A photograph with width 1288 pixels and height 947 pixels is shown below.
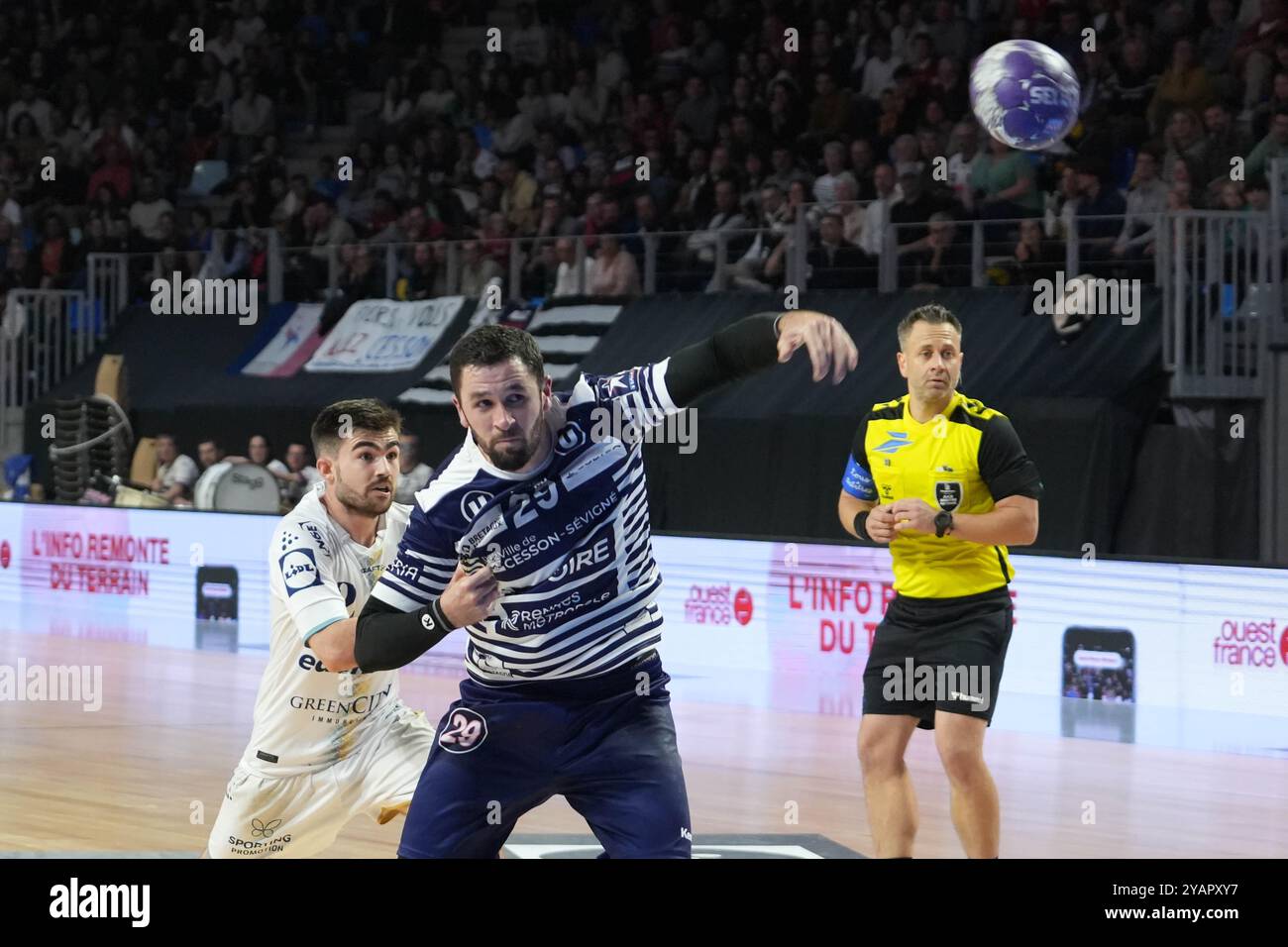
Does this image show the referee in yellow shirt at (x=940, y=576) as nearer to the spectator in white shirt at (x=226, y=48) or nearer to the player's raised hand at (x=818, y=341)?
the player's raised hand at (x=818, y=341)

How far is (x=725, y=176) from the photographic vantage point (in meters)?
18.8

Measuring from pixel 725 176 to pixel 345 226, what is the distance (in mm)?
5597

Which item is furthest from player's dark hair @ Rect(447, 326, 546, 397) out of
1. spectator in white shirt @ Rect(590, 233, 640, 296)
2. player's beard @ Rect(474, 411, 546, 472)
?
spectator in white shirt @ Rect(590, 233, 640, 296)

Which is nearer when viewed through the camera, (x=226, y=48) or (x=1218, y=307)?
(x=1218, y=307)

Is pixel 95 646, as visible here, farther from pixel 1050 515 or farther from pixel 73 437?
pixel 1050 515

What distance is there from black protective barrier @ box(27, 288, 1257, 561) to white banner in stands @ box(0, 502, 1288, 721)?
925 mm

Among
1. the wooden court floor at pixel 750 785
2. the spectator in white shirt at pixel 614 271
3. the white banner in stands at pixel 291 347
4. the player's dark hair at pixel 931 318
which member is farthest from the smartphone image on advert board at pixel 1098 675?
the white banner in stands at pixel 291 347

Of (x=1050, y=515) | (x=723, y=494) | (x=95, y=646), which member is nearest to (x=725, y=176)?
(x=723, y=494)

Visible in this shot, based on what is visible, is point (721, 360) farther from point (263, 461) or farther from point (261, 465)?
point (263, 461)

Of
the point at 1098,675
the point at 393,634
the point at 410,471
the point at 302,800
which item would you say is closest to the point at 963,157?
the point at 1098,675

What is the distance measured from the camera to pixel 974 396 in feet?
50.2

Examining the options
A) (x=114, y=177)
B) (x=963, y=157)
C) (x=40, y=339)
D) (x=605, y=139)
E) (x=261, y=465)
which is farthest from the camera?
(x=114, y=177)

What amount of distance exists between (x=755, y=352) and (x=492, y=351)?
70 centimetres

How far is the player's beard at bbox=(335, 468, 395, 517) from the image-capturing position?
6.53 meters
